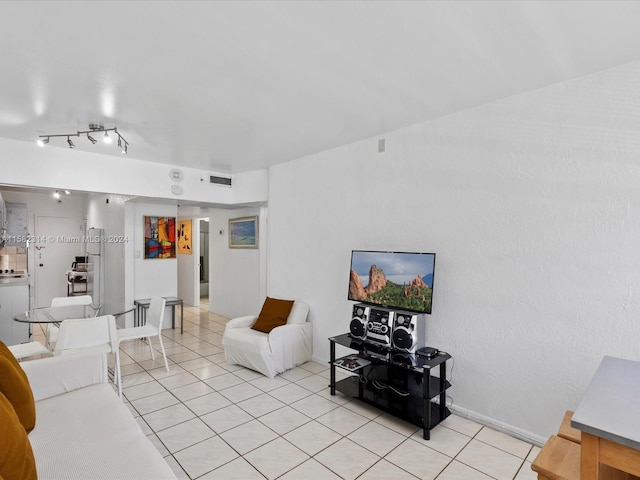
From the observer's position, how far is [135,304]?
5289mm

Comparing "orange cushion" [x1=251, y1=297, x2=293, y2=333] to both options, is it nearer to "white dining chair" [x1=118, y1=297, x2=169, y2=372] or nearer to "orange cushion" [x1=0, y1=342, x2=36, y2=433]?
"white dining chair" [x1=118, y1=297, x2=169, y2=372]

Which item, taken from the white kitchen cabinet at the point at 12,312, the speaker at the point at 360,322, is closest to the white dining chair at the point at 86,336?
the white kitchen cabinet at the point at 12,312

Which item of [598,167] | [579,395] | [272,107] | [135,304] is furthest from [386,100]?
[135,304]

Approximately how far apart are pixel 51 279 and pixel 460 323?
850 centimetres

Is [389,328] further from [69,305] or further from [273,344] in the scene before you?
[69,305]

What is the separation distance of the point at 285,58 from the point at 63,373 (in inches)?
98.9

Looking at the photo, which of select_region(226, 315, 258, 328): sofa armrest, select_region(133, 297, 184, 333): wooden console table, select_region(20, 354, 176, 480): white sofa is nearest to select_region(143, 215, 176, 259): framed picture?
select_region(133, 297, 184, 333): wooden console table

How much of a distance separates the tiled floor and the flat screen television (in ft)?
3.11

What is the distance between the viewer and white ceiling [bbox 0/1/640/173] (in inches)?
63.5

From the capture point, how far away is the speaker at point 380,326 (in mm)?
2977

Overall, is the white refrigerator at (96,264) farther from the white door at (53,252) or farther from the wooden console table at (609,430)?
the wooden console table at (609,430)

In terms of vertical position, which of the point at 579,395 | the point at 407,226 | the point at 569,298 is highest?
the point at 407,226

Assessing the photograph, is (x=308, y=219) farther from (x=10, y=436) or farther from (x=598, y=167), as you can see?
(x=10, y=436)

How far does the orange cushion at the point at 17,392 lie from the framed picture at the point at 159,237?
3.82 meters
